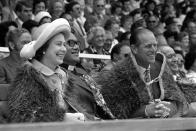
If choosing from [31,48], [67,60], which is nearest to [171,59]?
[67,60]

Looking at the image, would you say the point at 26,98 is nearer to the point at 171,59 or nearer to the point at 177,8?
the point at 171,59

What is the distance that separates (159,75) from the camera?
5.51 m

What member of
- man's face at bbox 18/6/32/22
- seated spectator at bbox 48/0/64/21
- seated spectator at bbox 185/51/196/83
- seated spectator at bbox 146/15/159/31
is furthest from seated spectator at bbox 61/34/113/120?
seated spectator at bbox 146/15/159/31

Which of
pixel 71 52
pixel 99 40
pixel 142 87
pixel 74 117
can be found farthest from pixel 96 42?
pixel 74 117

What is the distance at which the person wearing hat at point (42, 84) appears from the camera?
4.17 metres

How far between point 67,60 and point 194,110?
1.41 meters

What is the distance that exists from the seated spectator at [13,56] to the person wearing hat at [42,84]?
1.46 m

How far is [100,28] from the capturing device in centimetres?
913

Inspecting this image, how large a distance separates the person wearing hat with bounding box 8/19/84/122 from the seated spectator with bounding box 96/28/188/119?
0.68 meters

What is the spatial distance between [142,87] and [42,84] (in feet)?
4.33

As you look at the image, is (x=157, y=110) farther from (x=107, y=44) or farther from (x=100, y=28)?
(x=107, y=44)

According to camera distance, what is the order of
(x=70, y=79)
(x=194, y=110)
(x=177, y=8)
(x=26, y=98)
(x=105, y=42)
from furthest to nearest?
(x=177, y=8)
(x=105, y=42)
(x=194, y=110)
(x=70, y=79)
(x=26, y=98)

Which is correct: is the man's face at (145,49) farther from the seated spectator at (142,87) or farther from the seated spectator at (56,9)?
the seated spectator at (56,9)

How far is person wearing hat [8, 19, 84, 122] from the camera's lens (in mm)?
4168
